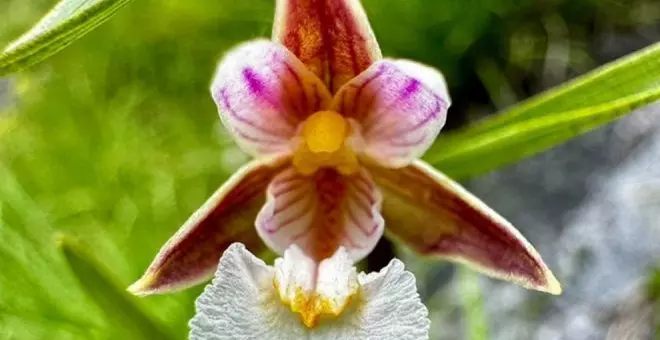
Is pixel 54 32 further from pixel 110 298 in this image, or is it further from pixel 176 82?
pixel 176 82

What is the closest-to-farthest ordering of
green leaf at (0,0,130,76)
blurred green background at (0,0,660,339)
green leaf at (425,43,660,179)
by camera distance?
green leaf at (0,0,130,76)
green leaf at (425,43,660,179)
blurred green background at (0,0,660,339)

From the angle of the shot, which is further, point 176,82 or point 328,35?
point 176,82

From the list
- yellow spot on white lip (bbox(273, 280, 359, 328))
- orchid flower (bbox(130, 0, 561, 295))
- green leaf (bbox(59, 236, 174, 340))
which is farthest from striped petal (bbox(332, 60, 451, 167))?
green leaf (bbox(59, 236, 174, 340))

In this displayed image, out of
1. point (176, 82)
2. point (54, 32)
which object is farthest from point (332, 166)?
point (176, 82)

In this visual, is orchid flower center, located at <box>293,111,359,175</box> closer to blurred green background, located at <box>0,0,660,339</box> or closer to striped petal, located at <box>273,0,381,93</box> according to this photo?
striped petal, located at <box>273,0,381,93</box>

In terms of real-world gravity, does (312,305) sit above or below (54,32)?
below

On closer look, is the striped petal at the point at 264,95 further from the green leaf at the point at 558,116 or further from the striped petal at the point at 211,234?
the green leaf at the point at 558,116
